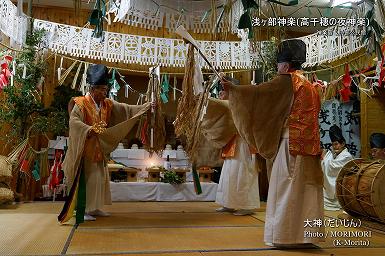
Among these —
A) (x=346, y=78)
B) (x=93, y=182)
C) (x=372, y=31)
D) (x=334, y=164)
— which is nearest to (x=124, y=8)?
(x=93, y=182)

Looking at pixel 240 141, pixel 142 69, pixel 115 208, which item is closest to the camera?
pixel 240 141

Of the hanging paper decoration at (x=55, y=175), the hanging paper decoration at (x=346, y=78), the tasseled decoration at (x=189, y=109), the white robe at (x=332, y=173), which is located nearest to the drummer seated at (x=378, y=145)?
the white robe at (x=332, y=173)

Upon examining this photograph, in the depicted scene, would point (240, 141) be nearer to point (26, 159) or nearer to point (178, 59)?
point (178, 59)

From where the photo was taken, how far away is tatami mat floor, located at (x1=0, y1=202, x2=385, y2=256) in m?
2.58

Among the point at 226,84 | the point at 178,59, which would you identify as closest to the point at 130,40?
the point at 178,59

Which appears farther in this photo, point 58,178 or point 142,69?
point 142,69

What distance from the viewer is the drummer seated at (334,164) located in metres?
5.50

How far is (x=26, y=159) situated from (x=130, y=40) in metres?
2.53

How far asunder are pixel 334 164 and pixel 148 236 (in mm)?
3601

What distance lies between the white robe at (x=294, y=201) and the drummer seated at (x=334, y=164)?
2971 mm

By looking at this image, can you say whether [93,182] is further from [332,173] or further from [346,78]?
[346,78]

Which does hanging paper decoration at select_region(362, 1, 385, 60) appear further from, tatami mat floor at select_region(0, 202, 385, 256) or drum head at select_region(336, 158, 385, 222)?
tatami mat floor at select_region(0, 202, 385, 256)

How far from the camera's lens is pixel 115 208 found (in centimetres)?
504

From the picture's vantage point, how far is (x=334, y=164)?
222 inches
